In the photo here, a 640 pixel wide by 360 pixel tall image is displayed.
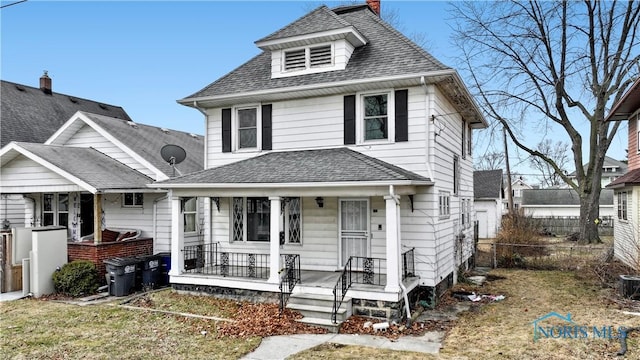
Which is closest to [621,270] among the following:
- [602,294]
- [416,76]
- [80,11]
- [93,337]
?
[602,294]

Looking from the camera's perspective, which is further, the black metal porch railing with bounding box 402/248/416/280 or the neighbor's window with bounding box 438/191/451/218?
the neighbor's window with bounding box 438/191/451/218

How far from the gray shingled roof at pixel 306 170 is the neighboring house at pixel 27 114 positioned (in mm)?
9206

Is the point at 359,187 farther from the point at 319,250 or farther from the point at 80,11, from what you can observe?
the point at 80,11

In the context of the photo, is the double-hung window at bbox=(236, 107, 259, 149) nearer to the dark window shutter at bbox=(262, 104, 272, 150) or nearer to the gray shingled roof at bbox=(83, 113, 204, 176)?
the dark window shutter at bbox=(262, 104, 272, 150)

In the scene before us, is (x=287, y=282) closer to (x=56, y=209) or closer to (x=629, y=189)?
(x=56, y=209)

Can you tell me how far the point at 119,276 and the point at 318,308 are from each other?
18.9 feet

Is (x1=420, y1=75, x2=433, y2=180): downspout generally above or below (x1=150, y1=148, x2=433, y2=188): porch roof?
above

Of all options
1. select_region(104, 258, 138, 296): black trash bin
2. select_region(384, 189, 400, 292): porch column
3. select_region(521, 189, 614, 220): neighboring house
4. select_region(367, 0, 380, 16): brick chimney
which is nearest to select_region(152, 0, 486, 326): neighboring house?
select_region(384, 189, 400, 292): porch column

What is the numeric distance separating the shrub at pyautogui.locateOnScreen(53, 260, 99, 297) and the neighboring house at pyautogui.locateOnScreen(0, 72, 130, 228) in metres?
5.27

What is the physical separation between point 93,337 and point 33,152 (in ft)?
24.4

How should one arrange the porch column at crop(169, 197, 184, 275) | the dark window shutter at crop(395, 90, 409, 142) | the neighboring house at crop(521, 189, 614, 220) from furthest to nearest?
1. the neighboring house at crop(521, 189, 614, 220)
2. the porch column at crop(169, 197, 184, 275)
3. the dark window shutter at crop(395, 90, 409, 142)

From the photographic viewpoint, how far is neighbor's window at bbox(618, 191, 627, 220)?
1561cm

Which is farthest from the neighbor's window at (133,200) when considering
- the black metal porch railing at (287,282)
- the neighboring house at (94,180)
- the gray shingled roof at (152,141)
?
the black metal porch railing at (287,282)

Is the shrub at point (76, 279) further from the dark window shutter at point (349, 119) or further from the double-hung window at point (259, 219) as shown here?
the dark window shutter at point (349, 119)
